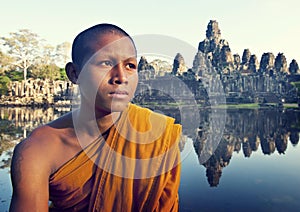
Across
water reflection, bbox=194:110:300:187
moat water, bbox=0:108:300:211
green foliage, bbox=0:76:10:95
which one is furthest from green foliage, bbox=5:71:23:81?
water reflection, bbox=194:110:300:187

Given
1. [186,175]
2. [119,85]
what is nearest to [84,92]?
[119,85]

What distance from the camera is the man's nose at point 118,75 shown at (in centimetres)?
114

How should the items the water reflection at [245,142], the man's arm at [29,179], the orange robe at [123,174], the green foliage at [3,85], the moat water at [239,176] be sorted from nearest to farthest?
the man's arm at [29,179] → the orange robe at [123,174] → the moat water at [239,176] → the water reflection at [245,142] → the green foliage at [3,85]

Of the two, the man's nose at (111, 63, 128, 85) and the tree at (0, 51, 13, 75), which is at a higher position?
the tree at (0, 51, 13, 75)

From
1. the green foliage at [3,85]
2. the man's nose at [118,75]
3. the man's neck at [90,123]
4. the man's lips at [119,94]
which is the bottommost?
the green foliage at [3,85]

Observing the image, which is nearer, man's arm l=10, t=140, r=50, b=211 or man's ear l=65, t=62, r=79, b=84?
man's arm l=10, t=140, r=50, b=211

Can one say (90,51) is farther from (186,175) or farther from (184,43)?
(186,175)

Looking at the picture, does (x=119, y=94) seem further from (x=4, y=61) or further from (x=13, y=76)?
(x=13, y=76)

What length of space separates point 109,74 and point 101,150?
0.35 meters

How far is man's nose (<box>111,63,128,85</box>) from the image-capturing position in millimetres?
1145

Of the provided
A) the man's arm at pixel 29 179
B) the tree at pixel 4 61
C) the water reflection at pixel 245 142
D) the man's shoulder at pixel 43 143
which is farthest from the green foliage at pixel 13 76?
the man's arm at pixel 29 179

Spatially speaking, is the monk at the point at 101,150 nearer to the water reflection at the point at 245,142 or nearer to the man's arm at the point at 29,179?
the man's arm at the point at 29,179

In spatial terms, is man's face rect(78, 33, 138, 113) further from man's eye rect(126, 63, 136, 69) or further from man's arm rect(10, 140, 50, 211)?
man's arm rect(10, 140, 50, 211)

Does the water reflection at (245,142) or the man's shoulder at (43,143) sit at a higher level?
the man's shoulder at (43,143)
